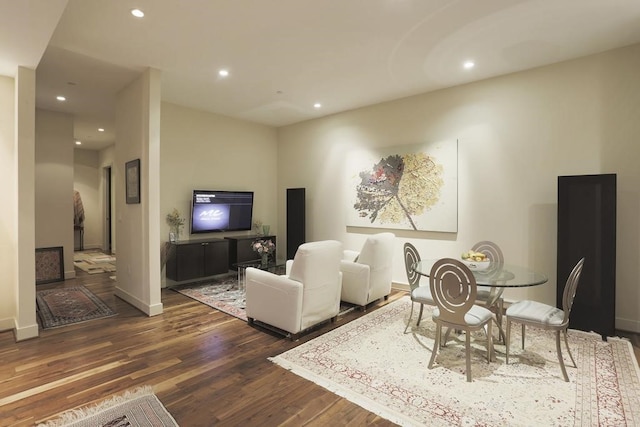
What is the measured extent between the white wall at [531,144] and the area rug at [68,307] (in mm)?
4188

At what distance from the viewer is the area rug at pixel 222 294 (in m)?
4.34

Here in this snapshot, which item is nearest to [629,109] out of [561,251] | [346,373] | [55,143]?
[561,251]

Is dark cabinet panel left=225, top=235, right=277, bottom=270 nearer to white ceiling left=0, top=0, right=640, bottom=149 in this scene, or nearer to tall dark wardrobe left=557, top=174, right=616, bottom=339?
white ceiling left=0, top=0, right=640, bottom=149

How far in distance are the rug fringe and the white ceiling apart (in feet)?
9.08

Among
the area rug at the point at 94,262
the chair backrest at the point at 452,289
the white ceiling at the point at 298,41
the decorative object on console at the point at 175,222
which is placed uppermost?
the white ceiling at the point at 298,41

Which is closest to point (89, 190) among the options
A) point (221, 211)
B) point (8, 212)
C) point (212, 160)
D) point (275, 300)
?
point (212, 160)

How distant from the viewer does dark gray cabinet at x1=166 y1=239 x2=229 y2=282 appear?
5.28 meters

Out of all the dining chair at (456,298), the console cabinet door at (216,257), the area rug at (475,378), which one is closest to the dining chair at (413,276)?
the area rug at (475,378)

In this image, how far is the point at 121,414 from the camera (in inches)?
87.4

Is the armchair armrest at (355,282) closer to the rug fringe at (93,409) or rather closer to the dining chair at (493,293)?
the dining chair at (493,293)

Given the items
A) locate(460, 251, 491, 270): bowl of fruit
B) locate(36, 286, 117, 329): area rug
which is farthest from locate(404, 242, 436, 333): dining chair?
locate(36, 286, 117, 329): area rug

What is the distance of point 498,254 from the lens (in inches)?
154

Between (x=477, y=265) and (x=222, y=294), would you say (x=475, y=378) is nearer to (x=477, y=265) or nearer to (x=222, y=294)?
(x=477, y=265)

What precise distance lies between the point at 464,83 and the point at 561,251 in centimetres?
253
